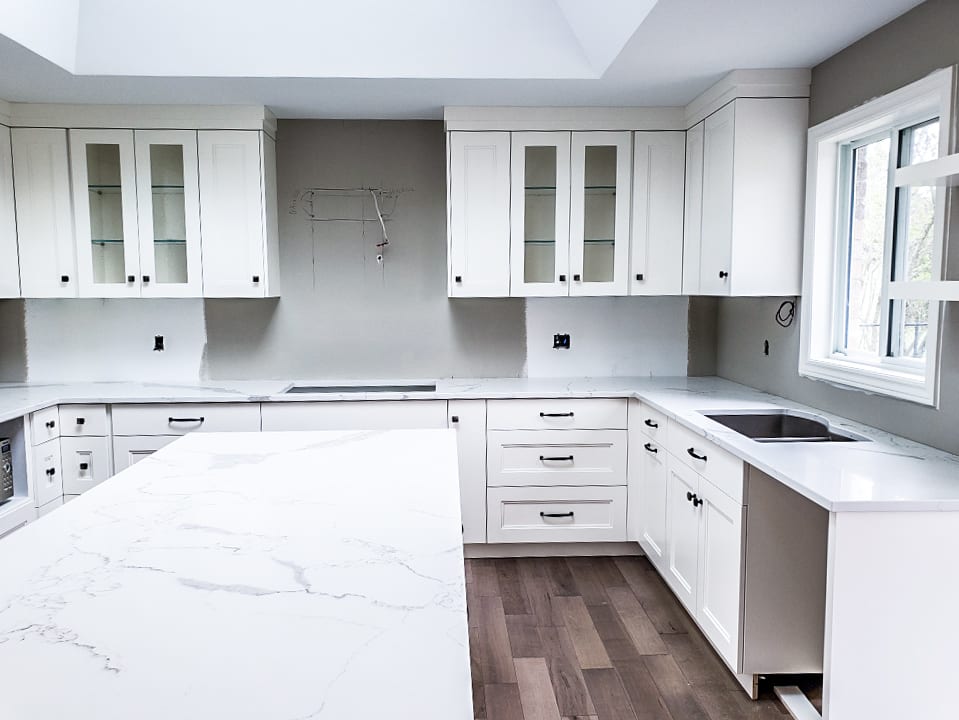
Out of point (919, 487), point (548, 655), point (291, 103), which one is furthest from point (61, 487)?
point (919, 487)

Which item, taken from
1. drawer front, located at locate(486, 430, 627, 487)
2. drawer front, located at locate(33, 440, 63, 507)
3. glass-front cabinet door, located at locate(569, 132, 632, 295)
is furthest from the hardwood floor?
drawer front, located at locate(33, 440, 63, 507)

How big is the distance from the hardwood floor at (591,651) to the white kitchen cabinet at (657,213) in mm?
1460

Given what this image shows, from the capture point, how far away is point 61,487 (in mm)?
3543

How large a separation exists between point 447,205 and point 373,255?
58 cm

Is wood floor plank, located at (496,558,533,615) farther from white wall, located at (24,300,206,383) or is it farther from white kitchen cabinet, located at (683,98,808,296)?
white wall, located at (24,300,206,383)

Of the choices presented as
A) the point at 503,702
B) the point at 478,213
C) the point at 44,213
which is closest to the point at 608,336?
the point at 478,213

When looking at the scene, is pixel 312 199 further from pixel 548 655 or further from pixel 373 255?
pixel 548 655

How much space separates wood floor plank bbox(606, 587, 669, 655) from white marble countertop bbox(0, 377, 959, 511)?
0.85 meters

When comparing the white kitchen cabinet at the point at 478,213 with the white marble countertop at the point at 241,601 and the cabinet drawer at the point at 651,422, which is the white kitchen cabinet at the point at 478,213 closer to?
the cabinet drawer at the point at 651,422

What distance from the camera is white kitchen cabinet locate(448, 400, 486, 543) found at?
11.9 feet

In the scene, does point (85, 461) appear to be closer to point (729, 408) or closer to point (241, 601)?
point (241, 601)

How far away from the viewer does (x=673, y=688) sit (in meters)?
2.50

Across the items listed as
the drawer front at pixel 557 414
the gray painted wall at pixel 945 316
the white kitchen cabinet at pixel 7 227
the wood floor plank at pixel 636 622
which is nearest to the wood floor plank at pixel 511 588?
the wood floor plank at pixel 636 622

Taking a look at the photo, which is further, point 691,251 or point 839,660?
point 691,251
